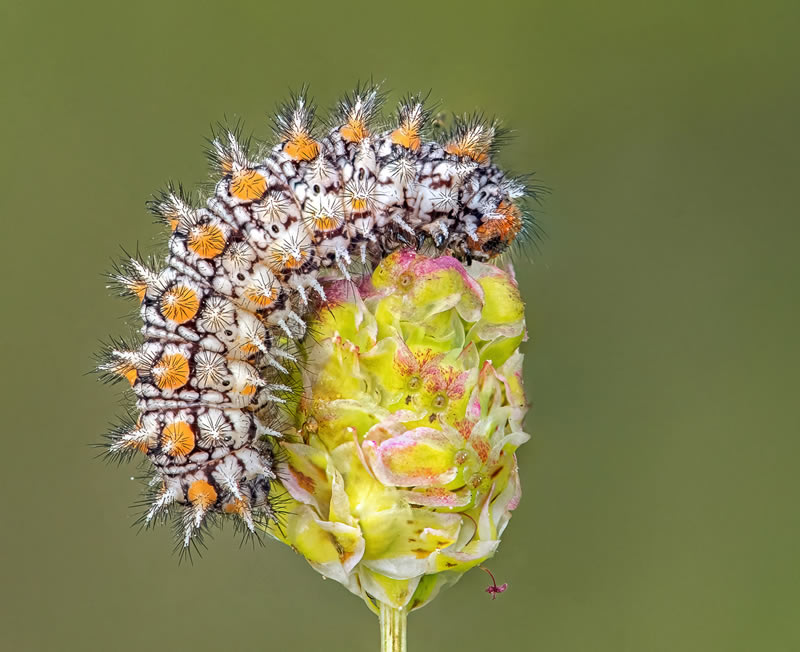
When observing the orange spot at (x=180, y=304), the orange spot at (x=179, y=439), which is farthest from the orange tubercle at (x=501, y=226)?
the orange spot at (x=179, y=439)

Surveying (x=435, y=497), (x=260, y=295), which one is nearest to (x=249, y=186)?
(x=260, y=295)

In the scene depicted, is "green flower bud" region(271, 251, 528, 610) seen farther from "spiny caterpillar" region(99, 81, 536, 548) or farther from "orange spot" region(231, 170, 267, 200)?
"orange spot" region(231, 170, 267, 200)

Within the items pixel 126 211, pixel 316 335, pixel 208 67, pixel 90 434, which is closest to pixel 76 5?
pixel 208 67

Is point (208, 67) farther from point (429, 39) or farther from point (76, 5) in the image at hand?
point (429, 39)

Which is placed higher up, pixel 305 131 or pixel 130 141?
pixel 130 141

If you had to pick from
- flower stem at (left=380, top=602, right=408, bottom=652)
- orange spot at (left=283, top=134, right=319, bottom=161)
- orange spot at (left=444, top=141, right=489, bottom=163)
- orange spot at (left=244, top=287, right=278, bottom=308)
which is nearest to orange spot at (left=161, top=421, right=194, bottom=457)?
orange spot at (left=244, top=287, right=278, bottom=308)

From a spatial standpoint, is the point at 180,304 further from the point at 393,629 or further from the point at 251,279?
the point at 393,629
